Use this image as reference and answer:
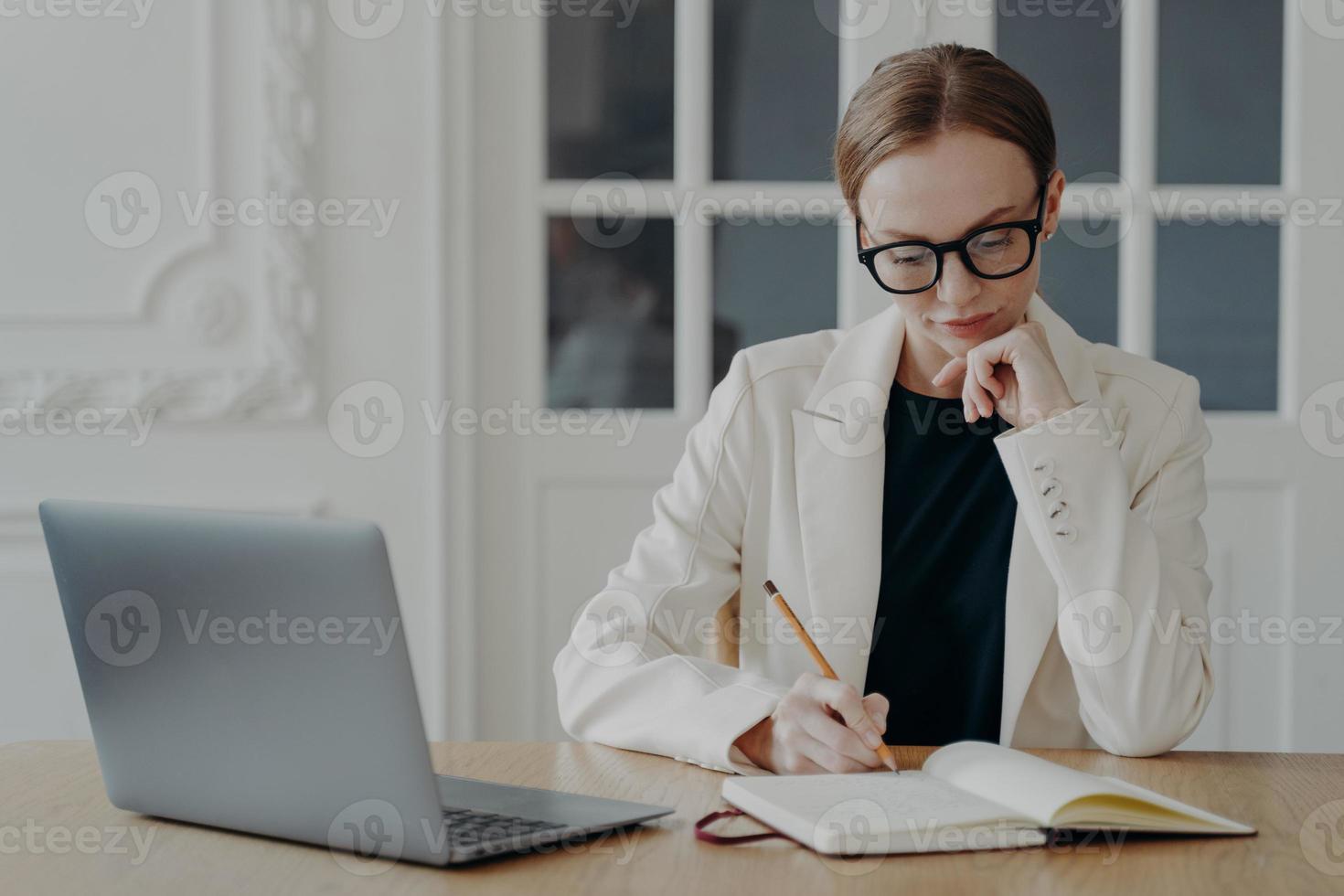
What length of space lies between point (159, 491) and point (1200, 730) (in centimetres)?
204

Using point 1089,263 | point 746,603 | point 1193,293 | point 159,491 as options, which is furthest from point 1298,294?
point 159,491

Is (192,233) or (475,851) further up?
(192,233)

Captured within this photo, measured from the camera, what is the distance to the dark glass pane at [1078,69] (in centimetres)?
268

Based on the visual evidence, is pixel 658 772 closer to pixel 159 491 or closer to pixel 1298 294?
pixel 159 491

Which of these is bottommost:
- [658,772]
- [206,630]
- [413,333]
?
[658,772]

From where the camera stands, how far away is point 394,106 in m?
2.56
